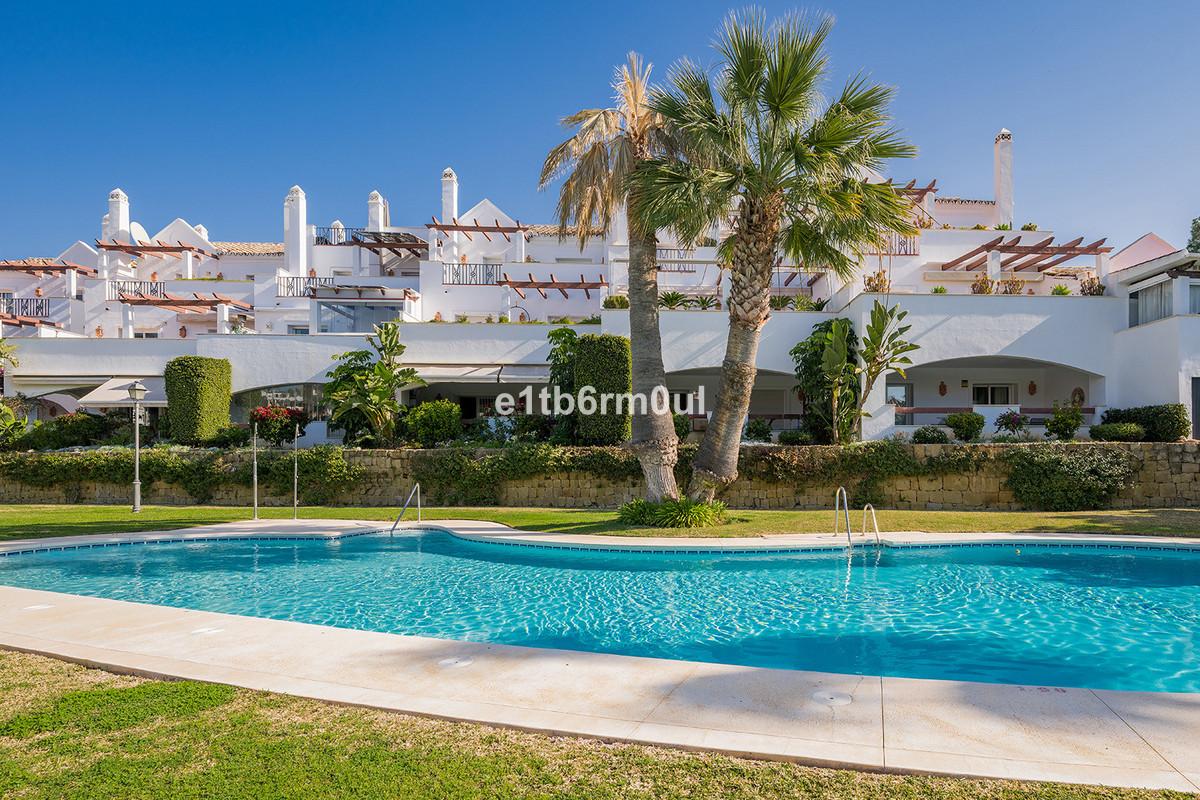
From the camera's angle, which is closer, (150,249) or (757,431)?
(757,431)

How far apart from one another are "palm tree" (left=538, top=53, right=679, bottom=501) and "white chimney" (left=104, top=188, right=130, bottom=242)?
45.9m

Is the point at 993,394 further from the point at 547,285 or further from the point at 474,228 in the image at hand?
the point at 474,228

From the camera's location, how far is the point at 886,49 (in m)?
15.5

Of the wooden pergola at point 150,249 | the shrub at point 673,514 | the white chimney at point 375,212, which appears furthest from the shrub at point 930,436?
the wooden pergola at point 150,249

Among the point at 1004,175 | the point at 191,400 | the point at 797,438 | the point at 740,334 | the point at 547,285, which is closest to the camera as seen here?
the point at 740,334

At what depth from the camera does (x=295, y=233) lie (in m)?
44.2

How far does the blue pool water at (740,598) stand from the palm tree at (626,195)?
405 centimetres

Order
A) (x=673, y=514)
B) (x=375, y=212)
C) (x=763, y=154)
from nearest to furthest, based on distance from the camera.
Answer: (x=763, y=154), (x=673, y=514), (x=375, y=212)

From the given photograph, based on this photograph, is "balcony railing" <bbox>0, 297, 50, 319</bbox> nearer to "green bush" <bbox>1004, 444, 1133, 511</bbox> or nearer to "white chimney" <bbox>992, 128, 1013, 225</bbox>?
"green bush" <bbox>1004, 444, 1133, 511</bbox>

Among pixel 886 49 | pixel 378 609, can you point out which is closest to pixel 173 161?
pixel 378 609

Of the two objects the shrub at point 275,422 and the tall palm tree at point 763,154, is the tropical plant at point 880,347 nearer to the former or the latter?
the tall palm tree at point 763,154

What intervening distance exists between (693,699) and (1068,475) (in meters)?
20.4

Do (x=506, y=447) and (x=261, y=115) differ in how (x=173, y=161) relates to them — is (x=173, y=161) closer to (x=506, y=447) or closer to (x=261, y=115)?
(x=261, y=115)

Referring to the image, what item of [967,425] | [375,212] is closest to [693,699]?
[967,425]
